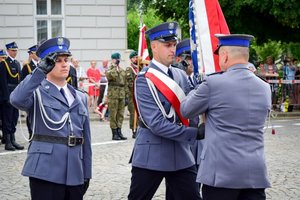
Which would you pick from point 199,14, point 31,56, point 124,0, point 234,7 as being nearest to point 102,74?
point 124,0

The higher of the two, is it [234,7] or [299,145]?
[234,7]

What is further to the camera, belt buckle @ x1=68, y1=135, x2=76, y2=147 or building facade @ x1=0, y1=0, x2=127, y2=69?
building facade @ x1=0, y1=0, x2=127, y2=69

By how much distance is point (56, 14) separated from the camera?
925 inches

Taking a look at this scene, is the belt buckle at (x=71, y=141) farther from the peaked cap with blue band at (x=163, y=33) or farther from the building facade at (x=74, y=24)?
the building facade at (x=74, y=24)

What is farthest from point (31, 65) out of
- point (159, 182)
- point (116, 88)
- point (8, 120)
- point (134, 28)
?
point (134, 28)

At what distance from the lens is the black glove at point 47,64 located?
498 cm

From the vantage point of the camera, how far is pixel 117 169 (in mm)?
10336

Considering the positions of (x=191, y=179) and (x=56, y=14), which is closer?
(x=191, y=179)

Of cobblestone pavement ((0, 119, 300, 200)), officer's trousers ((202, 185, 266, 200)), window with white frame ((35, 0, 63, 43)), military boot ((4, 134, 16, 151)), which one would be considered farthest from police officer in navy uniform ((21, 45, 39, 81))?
window with white frame ((35, 0, 63, 43))

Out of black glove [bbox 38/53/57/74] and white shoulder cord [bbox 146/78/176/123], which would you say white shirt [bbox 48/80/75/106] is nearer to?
black glove [bbox 38/53/57/74]

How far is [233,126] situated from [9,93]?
9.07m

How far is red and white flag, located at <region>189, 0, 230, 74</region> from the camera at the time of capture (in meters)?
5.87

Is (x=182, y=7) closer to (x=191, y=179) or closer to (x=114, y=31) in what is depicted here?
(x=114, y=31)

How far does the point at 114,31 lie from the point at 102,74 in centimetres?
252
